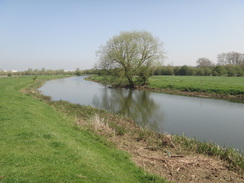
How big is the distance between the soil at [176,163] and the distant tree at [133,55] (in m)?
34.6

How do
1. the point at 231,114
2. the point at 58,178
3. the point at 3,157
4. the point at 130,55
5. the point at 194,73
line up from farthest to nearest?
the point at 194,73
the point at 130,55
the point at 231,114
the point at 3,157
the point at 58,178

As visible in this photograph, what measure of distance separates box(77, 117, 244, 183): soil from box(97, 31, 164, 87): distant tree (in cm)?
3459

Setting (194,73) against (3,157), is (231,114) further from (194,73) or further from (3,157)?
(194,73)

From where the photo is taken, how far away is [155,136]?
10891 mm

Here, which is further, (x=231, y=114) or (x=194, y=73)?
(x=194, y=73)

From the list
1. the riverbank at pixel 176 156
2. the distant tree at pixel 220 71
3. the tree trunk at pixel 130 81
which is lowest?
the riverbank at pixel 176 156

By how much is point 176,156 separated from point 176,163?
71 centimetres

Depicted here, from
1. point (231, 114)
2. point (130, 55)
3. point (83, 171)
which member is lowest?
point (231, 114)

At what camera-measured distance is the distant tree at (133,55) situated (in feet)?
143

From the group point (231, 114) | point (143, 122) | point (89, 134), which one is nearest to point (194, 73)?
A: point (231, 114)

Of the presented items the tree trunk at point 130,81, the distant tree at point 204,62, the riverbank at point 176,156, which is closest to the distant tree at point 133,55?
the tree trunk at point 130,81

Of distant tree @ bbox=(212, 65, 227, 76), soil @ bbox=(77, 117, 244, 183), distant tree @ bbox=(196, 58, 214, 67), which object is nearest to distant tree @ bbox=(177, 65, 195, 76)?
distant tree @ bbox=(212, 65, 227, 76)

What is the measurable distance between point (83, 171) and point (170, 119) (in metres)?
11.8

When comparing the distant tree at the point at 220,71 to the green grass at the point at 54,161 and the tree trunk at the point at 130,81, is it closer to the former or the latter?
the tree trunk at the point at 130,81
